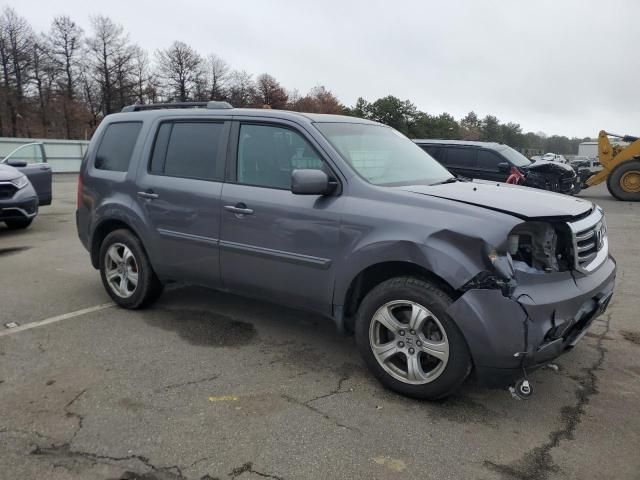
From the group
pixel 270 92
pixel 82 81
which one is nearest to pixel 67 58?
pixel 82 81

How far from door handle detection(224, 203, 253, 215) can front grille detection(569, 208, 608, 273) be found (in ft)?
7.18

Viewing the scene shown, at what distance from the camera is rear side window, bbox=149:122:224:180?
426cm

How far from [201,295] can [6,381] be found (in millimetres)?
2189

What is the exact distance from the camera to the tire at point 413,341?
3070mm

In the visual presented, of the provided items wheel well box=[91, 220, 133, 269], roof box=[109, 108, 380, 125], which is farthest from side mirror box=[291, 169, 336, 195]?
wheel well box=[91, 220, 133, 269]

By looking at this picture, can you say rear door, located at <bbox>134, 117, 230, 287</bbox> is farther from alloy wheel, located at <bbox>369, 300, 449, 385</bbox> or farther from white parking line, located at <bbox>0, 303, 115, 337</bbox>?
alloy wheel, located at <bbox>369, 300, 449, 385</bbox>

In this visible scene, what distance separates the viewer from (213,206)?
414cm

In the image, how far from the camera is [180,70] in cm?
6009

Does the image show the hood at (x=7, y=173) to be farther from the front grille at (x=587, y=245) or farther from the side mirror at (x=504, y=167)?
the side mirror at (x=504, y=167)

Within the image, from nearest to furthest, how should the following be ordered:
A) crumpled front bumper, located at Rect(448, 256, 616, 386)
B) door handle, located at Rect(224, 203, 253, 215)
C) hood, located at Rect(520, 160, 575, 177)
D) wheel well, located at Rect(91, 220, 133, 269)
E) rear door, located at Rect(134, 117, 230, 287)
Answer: crumpled front bumper, located at Rect(448, 256, 616, 386) → door handle, located at Rect(224, 203, 253, 215) → rear door, located at Rect(134, 117, 230, 287) → wheel well, located at Rect(91, 220, 133, 269) → hood, located at Rect(520, 160, 575, 177)

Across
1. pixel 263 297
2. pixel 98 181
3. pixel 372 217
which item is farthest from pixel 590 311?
pixel 98 181

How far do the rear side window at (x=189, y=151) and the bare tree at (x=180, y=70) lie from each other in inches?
2296

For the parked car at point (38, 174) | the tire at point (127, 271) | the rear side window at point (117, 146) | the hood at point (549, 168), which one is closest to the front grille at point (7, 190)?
the parked car at point (38, 174)

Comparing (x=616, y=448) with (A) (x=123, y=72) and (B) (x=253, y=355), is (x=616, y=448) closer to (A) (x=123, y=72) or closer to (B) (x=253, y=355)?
(B) (x=253, y=355)
